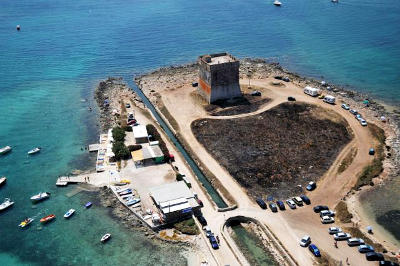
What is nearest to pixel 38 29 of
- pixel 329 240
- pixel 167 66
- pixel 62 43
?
pixel 62 43

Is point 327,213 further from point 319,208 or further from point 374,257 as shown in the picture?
point 374,257

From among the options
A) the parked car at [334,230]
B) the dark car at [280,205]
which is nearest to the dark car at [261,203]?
the dark car at [280,205]

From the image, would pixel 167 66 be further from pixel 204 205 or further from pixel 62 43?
pixel 204 205

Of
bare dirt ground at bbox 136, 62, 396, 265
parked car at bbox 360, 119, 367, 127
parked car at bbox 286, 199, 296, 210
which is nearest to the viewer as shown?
bare dirt ground at bbox 136, 62, 396, 265

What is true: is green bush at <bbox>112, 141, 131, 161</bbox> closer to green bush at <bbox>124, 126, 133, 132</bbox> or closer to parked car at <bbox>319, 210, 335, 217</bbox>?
green bush at <bbox>124, 126, 133, 132</bbox>

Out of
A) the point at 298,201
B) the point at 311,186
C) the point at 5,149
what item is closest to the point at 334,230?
the point at 298,201

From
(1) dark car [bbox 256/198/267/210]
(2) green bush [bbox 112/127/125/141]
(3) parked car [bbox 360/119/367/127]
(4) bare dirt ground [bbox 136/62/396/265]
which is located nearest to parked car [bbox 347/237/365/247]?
(4) bare dirt ground [bbox 136/62/396/265]

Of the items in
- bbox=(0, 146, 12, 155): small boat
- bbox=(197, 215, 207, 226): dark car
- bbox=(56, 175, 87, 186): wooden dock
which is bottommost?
bbox=(197, 215, 207, 226): dark car
